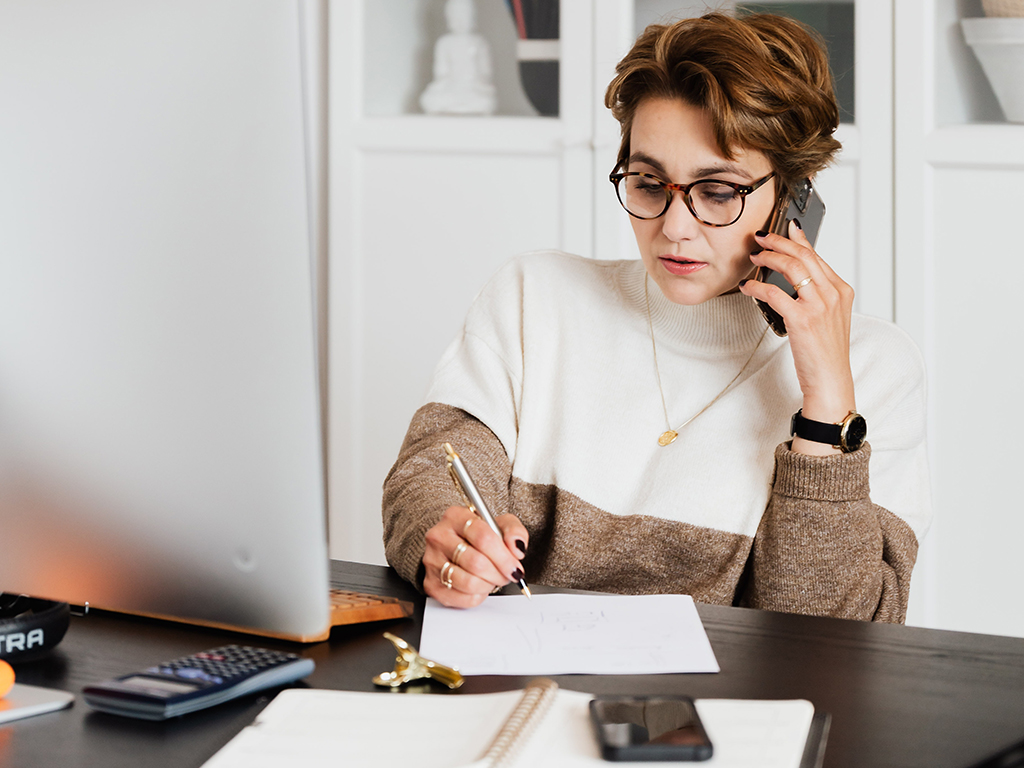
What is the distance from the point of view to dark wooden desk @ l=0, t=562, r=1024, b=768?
2.00ft

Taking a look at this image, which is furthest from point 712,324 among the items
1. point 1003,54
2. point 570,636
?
point 1003,54

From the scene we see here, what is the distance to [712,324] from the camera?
4.54ft

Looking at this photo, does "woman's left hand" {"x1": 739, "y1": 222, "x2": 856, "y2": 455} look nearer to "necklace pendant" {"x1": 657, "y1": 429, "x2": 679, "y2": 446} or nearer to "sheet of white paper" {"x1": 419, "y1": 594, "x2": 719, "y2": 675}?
"necklace pendant" {"x1": 657, "y1": 429, "x2": 679, "y2": 446}

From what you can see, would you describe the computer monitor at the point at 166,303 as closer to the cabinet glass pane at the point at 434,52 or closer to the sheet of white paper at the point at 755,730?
the sheet of white paper at the point at 755,730

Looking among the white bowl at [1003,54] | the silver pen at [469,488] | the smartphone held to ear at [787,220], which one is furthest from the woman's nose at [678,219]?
the white bowl at [1003,54]

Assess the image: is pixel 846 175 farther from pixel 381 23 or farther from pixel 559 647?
pixel 559 647

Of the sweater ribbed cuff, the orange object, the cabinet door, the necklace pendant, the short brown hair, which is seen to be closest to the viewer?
the orange object

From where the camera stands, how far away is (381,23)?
2.50 meters

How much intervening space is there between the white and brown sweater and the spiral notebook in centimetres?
41

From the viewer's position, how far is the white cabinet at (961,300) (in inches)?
80.3

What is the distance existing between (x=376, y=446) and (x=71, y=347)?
1853 mm

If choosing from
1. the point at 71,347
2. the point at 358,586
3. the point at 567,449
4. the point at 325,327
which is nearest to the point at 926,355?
the point at 567,449

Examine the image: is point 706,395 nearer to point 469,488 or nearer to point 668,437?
point 668,437

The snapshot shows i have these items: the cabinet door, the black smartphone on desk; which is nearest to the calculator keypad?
the black smartphone on desk
